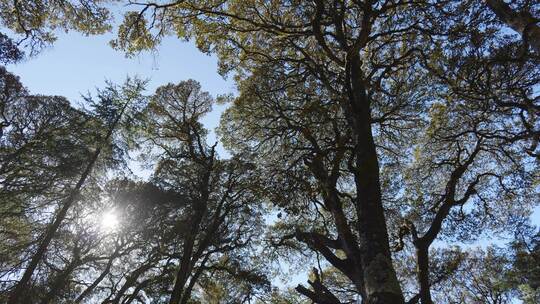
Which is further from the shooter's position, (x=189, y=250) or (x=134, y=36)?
(x=189, y=250)

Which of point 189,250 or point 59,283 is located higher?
point 189,250

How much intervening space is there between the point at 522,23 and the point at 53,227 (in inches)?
589

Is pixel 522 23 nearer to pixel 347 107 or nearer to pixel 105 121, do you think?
pixel 347 107

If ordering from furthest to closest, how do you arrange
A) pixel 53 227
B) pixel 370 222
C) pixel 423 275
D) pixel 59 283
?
pixel 59 283, pixel 53 227, pixel 423 275, pixel 370 222

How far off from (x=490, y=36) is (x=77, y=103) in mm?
16136

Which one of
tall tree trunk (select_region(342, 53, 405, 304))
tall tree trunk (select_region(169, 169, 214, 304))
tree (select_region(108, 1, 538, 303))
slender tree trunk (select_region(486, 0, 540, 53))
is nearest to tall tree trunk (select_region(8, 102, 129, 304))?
tall tree trunk (select_region(169, 169, 214, 304))

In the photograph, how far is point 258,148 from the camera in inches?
408

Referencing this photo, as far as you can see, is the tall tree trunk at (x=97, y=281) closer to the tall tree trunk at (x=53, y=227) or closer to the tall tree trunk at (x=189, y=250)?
the tall tree trunk at (x=53, y=227)

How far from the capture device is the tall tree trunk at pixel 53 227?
12336mm

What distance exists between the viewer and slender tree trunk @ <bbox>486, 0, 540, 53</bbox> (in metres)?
4.65

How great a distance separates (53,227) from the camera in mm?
12828

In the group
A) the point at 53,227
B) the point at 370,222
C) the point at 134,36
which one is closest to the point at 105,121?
the point at 53,227

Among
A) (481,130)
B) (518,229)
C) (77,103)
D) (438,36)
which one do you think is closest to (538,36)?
(438,36)

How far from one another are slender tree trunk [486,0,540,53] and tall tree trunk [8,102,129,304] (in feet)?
47.9
